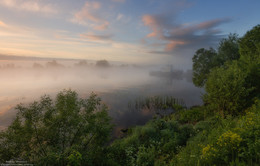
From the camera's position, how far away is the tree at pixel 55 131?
7.61 m

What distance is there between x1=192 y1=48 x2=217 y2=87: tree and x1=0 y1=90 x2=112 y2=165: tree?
115 ft

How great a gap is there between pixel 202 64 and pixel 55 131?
134 ft

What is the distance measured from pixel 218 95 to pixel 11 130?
2108 cm

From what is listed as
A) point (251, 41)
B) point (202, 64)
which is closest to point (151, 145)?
point (251, 41)

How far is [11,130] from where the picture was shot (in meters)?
7.93

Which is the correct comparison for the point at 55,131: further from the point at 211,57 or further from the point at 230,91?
the point at 211,57

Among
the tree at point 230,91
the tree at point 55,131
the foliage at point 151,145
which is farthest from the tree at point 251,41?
the tree at point 55,131

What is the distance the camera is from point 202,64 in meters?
36.4

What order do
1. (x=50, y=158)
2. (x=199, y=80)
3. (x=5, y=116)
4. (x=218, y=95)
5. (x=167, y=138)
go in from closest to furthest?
(x=50, y=158) < (x=167, y=138) < (x=218, y=95) < (x=5, y=116) < (x=199, y=80)

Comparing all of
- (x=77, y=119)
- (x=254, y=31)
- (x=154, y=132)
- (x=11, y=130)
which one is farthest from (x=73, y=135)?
(x=254, y=31)

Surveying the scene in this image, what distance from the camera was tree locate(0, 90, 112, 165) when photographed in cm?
761

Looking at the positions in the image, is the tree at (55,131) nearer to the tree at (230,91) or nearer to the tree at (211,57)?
the tree at (230,91)

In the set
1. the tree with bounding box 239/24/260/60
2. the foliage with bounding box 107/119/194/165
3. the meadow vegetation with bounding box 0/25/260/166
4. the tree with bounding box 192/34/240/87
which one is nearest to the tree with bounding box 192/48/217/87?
the tree with bounding box 192/34/240/87

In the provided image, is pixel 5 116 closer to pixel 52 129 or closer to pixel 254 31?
pixel 52 129
